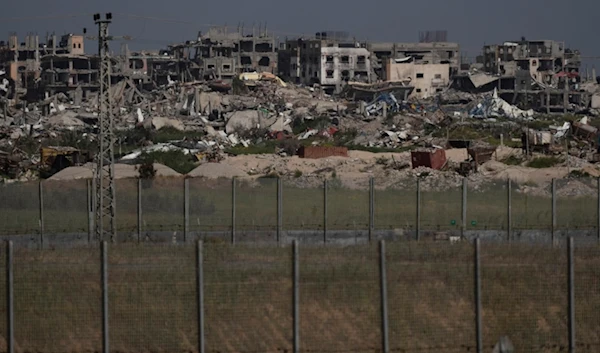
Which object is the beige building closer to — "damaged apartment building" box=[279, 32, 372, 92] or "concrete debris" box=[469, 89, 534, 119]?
"damaged apartment building" box=[279, 32, 372, 92]

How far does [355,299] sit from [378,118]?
196ft

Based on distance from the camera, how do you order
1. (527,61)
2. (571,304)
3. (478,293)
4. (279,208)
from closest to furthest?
(478,293), (571,304), (279,208), (527,61)

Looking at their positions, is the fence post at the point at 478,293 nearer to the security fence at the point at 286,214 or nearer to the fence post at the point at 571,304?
the fence post at the point at 571,304

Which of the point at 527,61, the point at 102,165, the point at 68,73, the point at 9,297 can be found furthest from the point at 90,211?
the point at 527,61

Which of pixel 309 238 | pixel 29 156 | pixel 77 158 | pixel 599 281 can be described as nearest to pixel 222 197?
pixel 309 238

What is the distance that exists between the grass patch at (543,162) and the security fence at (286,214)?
53.7ft

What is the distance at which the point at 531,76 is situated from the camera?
108250 mm

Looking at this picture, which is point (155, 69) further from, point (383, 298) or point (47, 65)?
point (383, 298)

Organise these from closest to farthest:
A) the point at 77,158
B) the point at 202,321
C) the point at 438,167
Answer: the point at 202,321
the point at 438,167
the point at 77,158

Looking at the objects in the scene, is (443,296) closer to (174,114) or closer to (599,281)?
(599,281)

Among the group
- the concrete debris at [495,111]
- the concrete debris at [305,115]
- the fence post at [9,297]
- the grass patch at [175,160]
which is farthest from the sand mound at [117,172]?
the concrete debris at [495,111]

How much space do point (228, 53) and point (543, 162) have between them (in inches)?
2818

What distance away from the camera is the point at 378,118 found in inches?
2894

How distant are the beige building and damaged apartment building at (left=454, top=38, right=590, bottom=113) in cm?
279
